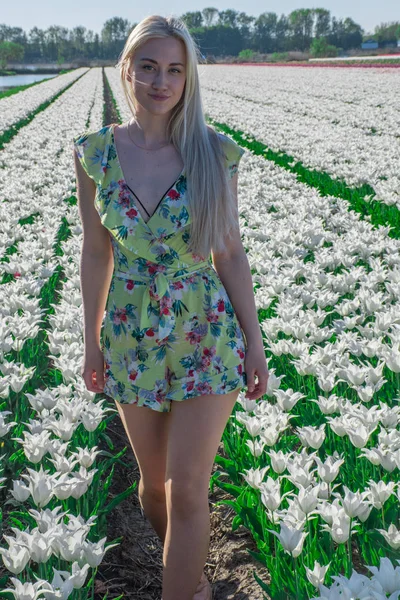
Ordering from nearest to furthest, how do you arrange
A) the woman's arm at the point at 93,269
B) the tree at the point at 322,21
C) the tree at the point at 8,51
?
the woman's arm at the point at 93,269 → the tree at the point at 8,51 → the tree at the point at 322,21

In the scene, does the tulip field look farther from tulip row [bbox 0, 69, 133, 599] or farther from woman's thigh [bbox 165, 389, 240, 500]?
woman's thigh [bbox 165, 389, 240, 500]

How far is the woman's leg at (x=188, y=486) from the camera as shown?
2.19 meters

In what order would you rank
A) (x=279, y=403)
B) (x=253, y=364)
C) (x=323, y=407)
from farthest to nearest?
(x=279, y=403) < (x=323, y=407) < (x=253, y=364)

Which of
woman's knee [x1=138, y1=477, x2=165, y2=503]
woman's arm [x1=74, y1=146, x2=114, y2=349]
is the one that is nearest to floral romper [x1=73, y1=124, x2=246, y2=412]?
woman's arm [x1=74, y1=146, x2=114, y2=349]

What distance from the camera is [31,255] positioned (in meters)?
6.36

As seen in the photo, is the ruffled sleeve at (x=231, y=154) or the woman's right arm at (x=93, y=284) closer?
the ruffled sleeve at (x=231, y=154)

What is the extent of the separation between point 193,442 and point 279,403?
1228 mm

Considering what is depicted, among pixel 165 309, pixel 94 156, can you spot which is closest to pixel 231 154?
pixel 94 156

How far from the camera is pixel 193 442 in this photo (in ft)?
7.21

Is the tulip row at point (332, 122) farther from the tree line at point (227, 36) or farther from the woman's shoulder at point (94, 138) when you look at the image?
the tree line at point (227, 36)

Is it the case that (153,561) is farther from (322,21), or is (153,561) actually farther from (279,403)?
(322,21)

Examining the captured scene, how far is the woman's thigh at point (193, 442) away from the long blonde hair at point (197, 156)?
51 centimetres

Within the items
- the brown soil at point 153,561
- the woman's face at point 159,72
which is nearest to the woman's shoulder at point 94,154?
the woman's face at point 159,72

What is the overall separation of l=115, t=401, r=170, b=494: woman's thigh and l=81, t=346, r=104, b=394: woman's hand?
133 millimetres
